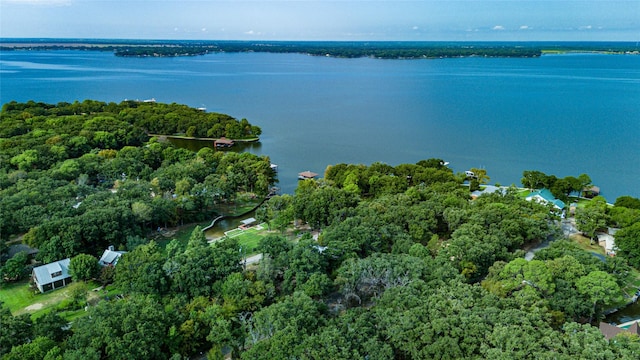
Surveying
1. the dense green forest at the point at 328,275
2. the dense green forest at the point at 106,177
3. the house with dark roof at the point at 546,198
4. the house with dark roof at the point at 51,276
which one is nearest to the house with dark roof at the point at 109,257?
the dense green forest at the point at 328,275

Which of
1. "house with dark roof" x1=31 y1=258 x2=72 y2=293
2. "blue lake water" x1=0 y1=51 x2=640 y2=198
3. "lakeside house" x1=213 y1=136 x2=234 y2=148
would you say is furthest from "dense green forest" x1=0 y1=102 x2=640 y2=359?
"lakeside house" x1=213 y1=136 x2=234 y2=148

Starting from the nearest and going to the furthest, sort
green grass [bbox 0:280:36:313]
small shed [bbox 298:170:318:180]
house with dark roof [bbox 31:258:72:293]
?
1. green grass [bbox 0:280:36:313]
2. house with dark roof [bbox 31:258:72:293]
3. small shed [bbox 298:170:318:180]

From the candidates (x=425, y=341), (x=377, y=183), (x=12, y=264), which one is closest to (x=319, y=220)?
(x=377, y=183)

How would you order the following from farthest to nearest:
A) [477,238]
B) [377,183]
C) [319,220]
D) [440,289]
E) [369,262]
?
[377,183] < [319,220] < [477,238] < [369,262] < [440,289]

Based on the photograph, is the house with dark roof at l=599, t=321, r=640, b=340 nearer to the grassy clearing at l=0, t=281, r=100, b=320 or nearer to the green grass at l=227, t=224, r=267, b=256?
the green grass at l=227, t=224, r=267, b=256

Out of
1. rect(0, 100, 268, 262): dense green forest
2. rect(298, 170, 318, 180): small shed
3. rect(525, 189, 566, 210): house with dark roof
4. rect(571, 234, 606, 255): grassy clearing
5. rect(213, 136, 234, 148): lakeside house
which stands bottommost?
rect(571, 234, 606, 255): grassy clearing

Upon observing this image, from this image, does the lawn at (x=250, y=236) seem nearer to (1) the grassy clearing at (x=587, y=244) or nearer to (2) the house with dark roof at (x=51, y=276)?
(2) the house with dark roof at (x=51, y=276)

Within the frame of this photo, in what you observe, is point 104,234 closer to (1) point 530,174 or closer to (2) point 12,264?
(2) point 12,264
